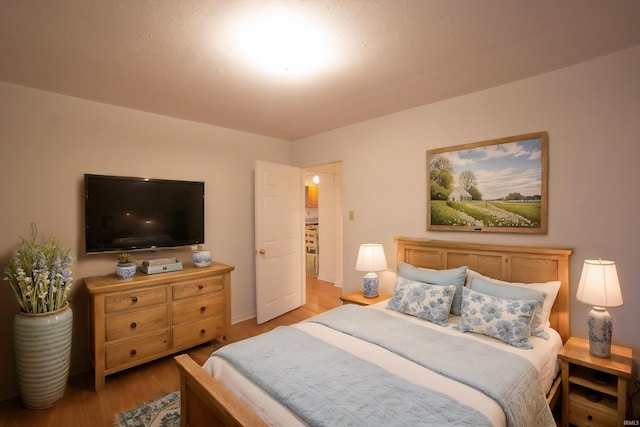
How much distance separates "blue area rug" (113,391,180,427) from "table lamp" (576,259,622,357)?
2779 mm

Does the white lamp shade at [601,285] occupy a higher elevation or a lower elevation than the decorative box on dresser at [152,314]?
higher

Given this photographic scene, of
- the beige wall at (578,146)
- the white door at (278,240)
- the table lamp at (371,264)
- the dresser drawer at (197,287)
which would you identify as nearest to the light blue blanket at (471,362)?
the table lamp at (371,264)

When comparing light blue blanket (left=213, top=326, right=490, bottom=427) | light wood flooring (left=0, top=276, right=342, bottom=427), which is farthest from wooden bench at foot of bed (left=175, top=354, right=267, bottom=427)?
light wood flooring (left=0, top=276, right=342, bottom=427)

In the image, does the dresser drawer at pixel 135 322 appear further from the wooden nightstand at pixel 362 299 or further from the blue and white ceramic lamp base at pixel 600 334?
the blue and white ceramic lamp base at pixel 600 334

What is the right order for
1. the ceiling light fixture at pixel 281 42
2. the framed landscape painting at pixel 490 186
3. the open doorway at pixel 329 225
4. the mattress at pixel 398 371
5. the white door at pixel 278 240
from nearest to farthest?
Result: the mattress at pixel 398 371 → the ceiling light fixture at pixel 281 42 → the framed landscape painting at pixel 490 186 → the white door at pixel 278 240 → the open doorway at pixel 329 225

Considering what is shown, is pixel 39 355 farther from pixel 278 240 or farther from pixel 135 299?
pixel 278 240

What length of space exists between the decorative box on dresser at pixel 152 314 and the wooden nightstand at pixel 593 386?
2864 mm

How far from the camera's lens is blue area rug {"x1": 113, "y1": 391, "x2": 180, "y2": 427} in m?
2.04

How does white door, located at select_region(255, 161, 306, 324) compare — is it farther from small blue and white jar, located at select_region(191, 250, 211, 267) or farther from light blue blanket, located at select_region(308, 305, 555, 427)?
light blue blanket, located at select_region(308, 305, 555, 427)

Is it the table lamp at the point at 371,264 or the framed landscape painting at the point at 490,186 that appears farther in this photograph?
the table lamp at the point at 371,264

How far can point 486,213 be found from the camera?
260 cm

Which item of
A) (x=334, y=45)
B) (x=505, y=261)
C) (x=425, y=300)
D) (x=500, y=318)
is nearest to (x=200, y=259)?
(x=425, y=300)

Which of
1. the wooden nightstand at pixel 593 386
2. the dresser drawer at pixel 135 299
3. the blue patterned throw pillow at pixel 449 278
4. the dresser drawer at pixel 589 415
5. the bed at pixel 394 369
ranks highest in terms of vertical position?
the blue patterned throw pillow at pixel 449 278

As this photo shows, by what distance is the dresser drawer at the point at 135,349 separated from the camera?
2.47m
